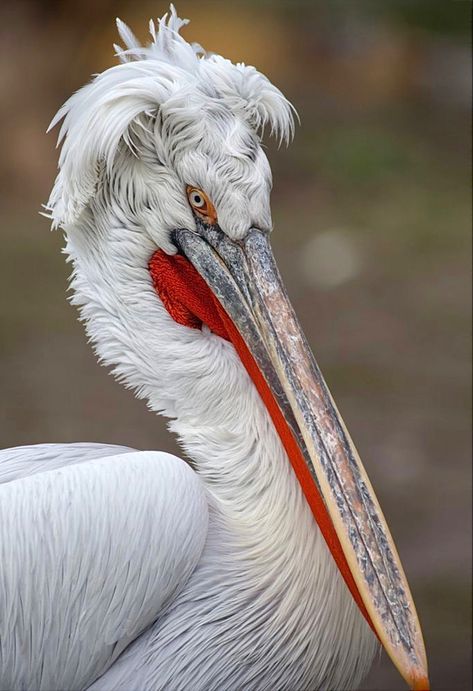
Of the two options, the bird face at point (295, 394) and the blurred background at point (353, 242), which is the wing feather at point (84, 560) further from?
the blurred background at point (353, 242)

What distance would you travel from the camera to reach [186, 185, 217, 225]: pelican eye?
9.16ft

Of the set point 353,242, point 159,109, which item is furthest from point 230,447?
point 353,242

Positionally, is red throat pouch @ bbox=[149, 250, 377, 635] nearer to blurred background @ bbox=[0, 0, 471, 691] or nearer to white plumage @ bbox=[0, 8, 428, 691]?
white plumage @ bbox=[0, 8, 428, 691]

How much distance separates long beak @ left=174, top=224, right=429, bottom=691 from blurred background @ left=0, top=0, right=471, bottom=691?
2.13 m

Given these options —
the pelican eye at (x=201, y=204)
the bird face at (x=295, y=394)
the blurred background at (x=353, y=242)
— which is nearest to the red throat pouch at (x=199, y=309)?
the bird face at (x=295, y=394)

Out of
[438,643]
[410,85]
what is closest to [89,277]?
[438,643]

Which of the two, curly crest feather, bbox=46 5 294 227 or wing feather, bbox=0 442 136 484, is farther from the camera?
wing feather, bbox=0 442 136 484

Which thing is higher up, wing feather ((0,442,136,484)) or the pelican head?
the pelican head

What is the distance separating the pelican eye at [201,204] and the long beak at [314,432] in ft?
0.09

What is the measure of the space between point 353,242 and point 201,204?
632 centimetres

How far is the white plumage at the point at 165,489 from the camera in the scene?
2.64 metres

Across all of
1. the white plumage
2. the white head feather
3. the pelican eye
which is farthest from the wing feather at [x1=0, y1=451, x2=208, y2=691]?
the pelican eye

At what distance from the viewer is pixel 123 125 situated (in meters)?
2.75

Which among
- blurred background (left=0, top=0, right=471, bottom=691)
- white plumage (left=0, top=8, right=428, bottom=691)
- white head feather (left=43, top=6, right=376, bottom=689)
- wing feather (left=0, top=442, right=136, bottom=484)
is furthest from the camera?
blurred background (left=0, top=0, right=471, bottom=691)
